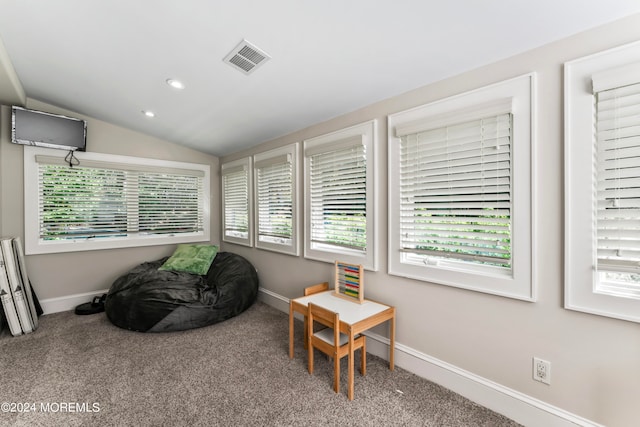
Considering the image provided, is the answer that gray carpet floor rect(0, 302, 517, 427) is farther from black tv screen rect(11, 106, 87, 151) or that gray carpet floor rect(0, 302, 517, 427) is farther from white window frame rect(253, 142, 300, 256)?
black tv screen rect(11, 106, 87, 151)

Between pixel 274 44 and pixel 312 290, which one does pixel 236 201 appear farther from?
pixel 274 44

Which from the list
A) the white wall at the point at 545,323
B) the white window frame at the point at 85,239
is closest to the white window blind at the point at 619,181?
the white wall at the point at 545,323

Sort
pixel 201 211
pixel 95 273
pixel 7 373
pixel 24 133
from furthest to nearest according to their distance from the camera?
pixel 201 211, pixel 95 273, pixel 24 133, pixel 7 373

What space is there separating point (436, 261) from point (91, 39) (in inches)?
117

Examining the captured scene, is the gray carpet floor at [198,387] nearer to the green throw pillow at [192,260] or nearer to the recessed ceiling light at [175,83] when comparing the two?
the green throw pillow at [192,260]

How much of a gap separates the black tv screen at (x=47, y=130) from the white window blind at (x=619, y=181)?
474 centimetres

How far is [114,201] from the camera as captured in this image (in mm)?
3652

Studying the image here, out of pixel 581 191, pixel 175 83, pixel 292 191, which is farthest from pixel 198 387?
pixel 581 191

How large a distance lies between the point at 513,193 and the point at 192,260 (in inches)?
141

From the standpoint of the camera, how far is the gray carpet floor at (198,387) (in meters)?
1.65

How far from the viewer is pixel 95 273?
3561 millimetres

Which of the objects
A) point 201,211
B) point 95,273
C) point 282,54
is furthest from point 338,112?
point 95,273

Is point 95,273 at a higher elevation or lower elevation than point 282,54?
lower

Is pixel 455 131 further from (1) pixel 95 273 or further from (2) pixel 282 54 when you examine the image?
(1) pixel 95 273
